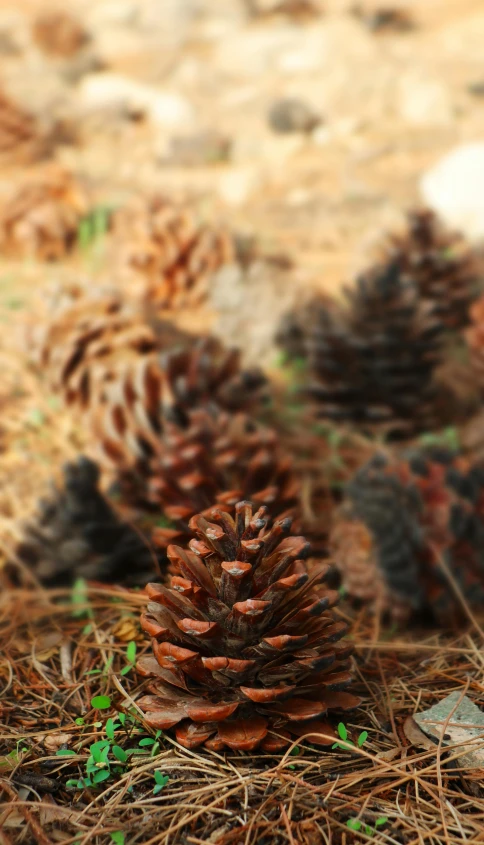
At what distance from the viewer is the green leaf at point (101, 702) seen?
97cm

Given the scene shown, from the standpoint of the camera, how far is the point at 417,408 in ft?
6.20

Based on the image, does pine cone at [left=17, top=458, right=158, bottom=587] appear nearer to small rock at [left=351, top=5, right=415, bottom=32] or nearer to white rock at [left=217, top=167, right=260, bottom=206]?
white rock at [left=217, top=167, right=260, bottom=206]

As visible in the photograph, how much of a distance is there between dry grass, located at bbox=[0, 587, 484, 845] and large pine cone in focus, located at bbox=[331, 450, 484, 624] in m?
0.20

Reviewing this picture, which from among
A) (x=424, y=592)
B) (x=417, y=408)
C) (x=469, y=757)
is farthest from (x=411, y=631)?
(x=417, y=408)

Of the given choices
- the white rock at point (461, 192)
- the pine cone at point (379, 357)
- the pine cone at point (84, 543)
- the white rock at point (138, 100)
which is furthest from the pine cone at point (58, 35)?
the pine cone at point (84, 543)

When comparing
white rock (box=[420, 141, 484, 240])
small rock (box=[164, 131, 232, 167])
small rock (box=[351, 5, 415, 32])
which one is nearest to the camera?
white rock (box=[420, 141, 484, 240])

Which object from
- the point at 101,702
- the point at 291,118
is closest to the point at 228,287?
the point at 101,702

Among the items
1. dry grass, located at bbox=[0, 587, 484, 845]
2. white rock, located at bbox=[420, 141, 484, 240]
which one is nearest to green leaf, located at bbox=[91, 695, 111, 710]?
dry grass, located at bbox=[0, 587, 484, 845]

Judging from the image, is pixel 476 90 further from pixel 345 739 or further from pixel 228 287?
pixel 345 739

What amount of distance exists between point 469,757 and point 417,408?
3.59 ft

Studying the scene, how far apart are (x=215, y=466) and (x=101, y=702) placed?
56 cm

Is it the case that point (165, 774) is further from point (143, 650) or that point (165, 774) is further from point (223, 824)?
point (143, 650)

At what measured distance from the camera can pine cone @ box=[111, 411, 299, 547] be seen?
140 centimetres

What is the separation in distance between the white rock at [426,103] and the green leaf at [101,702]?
377cm
